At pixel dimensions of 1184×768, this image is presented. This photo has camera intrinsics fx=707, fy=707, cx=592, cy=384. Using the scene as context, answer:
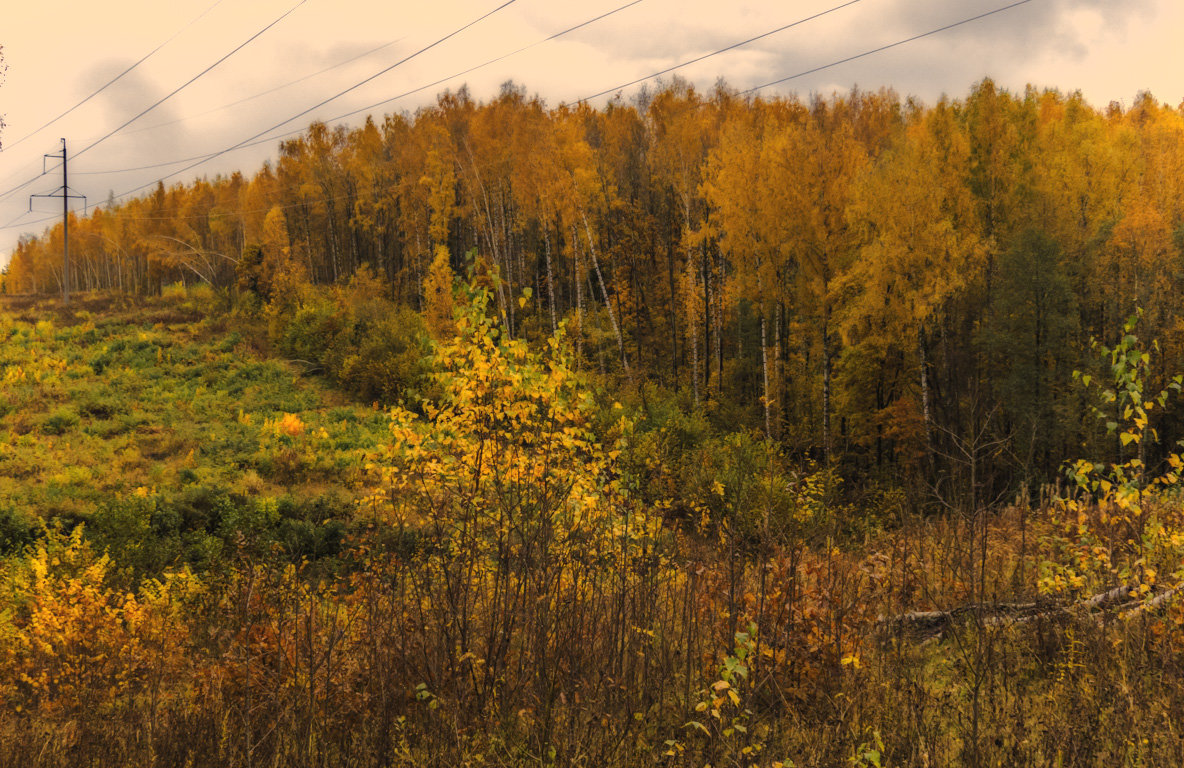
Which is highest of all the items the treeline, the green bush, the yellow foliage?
the treeline

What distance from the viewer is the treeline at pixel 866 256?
19.0m

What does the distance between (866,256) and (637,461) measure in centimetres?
1147

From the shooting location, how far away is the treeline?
19031mm

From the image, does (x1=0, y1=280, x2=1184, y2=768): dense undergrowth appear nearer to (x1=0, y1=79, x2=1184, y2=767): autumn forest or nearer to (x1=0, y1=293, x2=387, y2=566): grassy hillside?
(x1=0, y1=79, x2=1184, y2=767): autumn forest

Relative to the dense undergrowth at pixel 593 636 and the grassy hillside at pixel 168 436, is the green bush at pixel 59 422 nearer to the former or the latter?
the grassy hillside at pixel 168 436

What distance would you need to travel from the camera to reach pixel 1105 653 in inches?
134

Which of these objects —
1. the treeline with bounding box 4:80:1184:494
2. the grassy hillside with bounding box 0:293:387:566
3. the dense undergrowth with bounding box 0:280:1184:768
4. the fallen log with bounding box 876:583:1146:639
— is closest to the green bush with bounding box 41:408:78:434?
the grassy hillside with bounding box 0:293:387:566

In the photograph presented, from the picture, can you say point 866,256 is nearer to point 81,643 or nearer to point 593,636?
point 593,636

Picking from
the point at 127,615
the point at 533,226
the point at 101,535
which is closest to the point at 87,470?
the point at 101,535

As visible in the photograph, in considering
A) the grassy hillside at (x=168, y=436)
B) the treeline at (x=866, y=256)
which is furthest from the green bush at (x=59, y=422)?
the treeline at (x=866, y=256)

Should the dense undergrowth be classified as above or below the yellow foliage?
above

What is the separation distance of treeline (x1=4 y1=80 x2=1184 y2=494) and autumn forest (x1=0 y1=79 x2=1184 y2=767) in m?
0.17

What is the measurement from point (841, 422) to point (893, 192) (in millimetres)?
7323

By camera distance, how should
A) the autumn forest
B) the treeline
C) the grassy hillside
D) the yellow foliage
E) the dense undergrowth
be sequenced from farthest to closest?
the treeline
the grassy hillside
the yellow foliage
the autumn forest
the dense undergrowth
